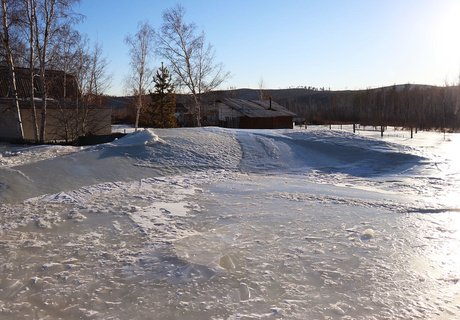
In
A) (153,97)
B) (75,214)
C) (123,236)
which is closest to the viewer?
(123,236)

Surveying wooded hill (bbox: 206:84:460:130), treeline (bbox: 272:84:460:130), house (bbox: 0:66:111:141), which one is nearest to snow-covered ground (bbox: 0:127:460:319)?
house (bbox: 0:66:111:141)

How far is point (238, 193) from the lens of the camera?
8.75 m

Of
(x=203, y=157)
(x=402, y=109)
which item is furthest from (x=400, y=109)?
(x=203, y=157)

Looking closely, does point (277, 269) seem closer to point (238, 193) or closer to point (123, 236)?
point (123, 236)

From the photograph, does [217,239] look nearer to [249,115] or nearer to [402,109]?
[249,115]

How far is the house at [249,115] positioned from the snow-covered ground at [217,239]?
28.3 meters

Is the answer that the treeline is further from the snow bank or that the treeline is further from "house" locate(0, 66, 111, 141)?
the snow bank

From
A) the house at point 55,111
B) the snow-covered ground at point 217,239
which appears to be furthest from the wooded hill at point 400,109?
the snow-covered ground at point 217,239

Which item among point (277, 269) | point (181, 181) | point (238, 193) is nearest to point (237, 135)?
point (181, 181)

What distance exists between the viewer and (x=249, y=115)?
129 ft

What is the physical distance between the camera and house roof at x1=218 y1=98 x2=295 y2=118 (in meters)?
39.9

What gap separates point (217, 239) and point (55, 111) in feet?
70.5

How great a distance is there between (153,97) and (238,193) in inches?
1149

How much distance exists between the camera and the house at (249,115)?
40031 mm
